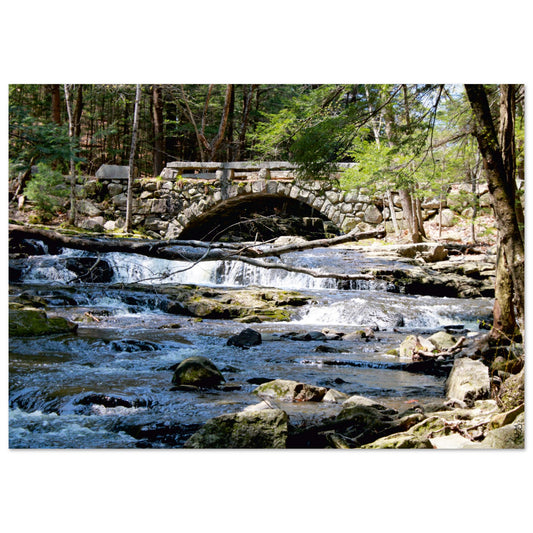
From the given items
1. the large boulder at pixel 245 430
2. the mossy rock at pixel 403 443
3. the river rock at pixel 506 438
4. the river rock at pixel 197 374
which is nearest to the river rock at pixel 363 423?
the mossy rock at pixel 403 443

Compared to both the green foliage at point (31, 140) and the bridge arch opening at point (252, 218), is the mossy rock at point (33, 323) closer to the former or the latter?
the green foliage at point (31, 140)

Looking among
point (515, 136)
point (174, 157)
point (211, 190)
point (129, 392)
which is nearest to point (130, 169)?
point (174, 157)

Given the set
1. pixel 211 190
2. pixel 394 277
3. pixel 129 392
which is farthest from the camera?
pixel 394 277

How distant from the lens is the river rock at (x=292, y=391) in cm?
294

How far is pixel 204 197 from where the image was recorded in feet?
16.5

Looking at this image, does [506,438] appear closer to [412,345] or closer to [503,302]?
[503,302]

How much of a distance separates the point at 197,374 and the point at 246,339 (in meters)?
0.74

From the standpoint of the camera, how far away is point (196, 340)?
3.74 metres

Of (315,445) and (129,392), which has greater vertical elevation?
(129,392)

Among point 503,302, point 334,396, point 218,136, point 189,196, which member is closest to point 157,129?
point 218,136

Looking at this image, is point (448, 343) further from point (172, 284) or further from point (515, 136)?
point (172, 284)

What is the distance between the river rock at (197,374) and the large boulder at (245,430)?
1.42ft
